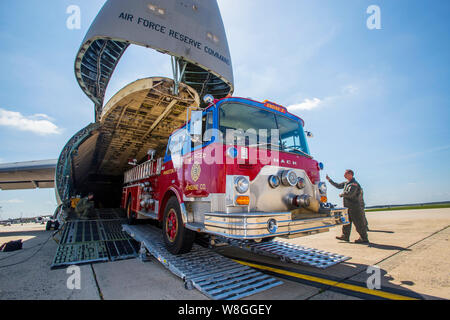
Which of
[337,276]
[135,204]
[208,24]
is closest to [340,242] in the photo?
[337,276]

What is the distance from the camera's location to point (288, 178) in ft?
9.77

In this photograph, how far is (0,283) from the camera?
286cm

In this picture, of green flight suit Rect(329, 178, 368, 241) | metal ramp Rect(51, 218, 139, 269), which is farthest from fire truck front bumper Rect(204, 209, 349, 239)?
green flight suit Rect(329, 178, 368, 241)

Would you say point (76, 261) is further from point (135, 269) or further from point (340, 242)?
point (340, 242)

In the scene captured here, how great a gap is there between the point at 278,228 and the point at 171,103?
6164mm

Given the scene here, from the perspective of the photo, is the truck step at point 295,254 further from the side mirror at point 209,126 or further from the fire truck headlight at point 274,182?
the side mirror at point 209,126

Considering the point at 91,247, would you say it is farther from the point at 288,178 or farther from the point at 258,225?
the point at 288,178

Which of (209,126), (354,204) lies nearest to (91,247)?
(209,126)

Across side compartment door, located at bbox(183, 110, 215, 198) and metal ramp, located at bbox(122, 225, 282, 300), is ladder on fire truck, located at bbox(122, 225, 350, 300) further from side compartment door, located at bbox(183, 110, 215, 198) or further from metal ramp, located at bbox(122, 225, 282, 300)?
side compartment door, located at bbox(183, 110, 215, 198)

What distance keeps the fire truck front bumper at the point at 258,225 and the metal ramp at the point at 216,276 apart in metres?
0.67

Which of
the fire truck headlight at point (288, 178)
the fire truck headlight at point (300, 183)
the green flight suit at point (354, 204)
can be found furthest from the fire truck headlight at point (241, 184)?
the green flight suit at point (354, 204)

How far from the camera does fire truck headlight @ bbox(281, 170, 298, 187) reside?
2984 millimetres

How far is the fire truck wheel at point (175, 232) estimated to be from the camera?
3447 millimetres
